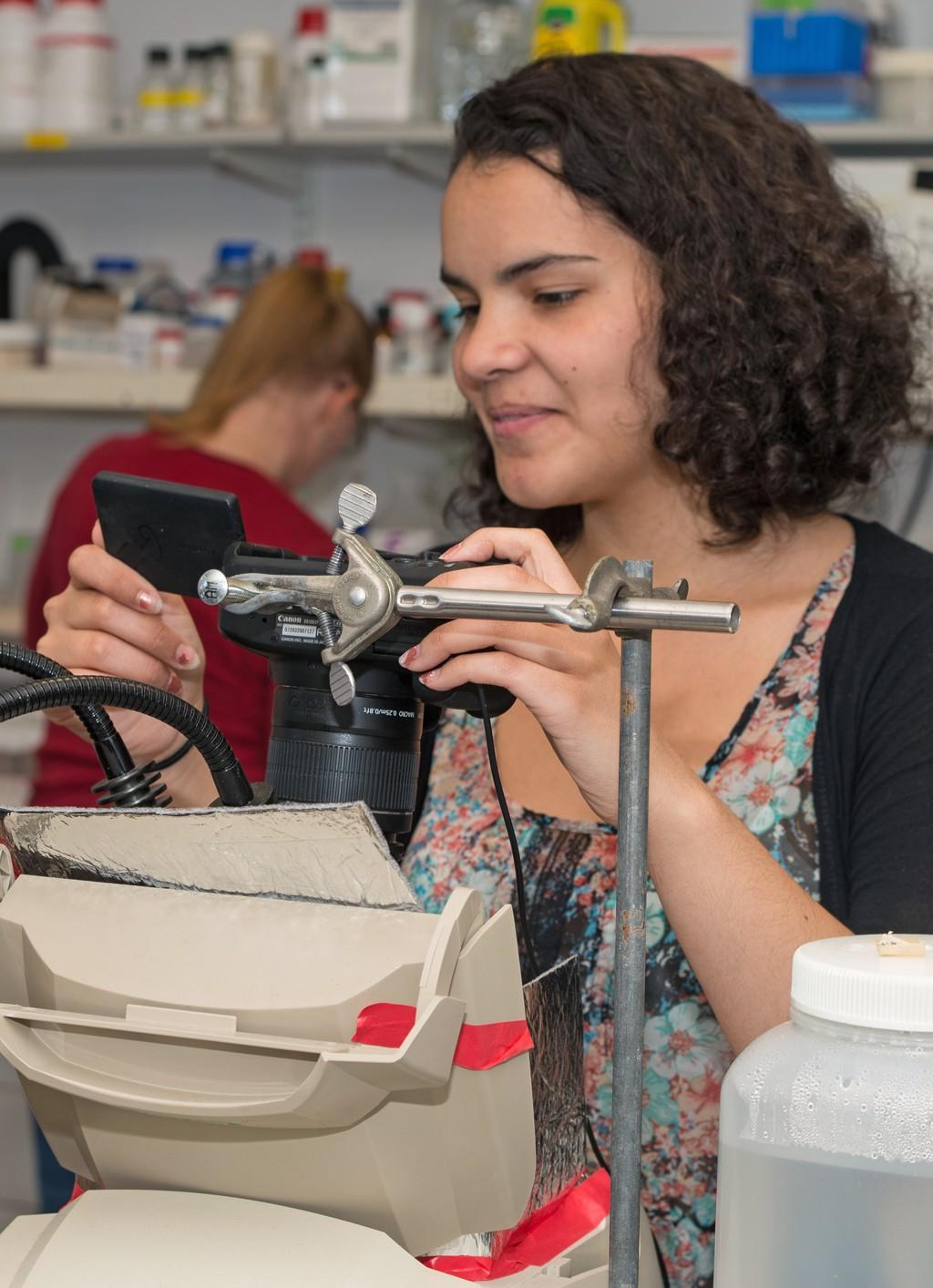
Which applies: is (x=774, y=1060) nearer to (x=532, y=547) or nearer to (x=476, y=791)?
(x=532, y=547)

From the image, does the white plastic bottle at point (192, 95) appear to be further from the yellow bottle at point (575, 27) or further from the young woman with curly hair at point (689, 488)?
the young woman with curly hair at point (689, 488)

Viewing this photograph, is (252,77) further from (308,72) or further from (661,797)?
(661,797)

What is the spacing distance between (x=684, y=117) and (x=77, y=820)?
789 millimetres

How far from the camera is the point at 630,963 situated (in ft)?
1.92

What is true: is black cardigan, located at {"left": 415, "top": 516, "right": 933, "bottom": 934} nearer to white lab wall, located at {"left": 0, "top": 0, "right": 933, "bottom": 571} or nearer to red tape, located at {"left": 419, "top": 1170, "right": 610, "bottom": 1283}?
red tape, located at {"left": 419, "top": 1170, "right": 610, "bottom": 1283}

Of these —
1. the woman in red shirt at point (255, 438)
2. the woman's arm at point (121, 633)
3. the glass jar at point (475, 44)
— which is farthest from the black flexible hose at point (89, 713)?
the glass jar at point (475, 44)

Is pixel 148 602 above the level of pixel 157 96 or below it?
below

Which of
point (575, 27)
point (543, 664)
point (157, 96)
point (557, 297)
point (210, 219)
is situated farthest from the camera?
point (210, 219)

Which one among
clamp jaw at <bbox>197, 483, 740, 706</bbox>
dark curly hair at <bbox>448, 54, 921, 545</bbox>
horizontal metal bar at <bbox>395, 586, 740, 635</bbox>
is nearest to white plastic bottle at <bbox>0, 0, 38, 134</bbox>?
dark curly hair at <bbox>448, 54, 921, 545</bbox>

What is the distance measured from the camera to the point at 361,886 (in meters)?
0.59

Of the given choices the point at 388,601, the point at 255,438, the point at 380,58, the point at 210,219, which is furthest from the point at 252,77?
the point at 388,601

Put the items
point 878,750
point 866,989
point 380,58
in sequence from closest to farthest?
point 866,989 < point 878,750 < point 380,58

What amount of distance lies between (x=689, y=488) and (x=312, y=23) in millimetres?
1821

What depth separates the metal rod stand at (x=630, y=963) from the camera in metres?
0.58
